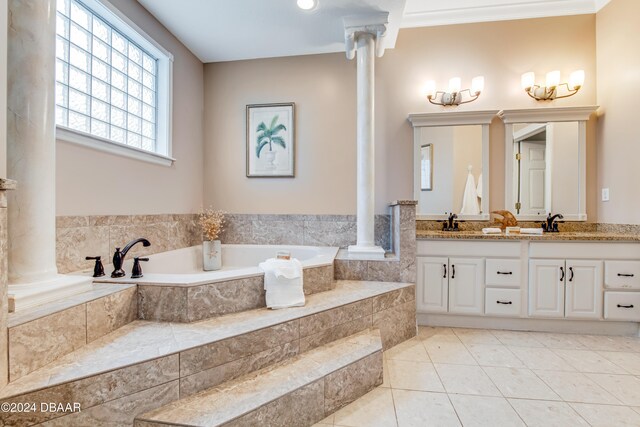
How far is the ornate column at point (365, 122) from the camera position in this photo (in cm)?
269

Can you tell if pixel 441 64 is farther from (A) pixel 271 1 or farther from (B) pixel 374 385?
(B) pixel 374 385

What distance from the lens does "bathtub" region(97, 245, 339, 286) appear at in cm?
183

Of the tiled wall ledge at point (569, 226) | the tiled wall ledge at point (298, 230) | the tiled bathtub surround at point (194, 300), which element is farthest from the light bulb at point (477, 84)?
the tiled bathtub surround at point (194, 300)

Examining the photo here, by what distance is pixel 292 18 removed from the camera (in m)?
2.68

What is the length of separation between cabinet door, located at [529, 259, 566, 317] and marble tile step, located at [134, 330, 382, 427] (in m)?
1.63

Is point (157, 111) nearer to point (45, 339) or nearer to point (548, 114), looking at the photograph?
point (45, 339)

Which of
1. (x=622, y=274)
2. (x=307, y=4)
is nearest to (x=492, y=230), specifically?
(x=622, y=274)

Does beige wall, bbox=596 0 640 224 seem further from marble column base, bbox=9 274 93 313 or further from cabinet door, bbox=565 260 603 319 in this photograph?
marble column base, bbox=9 274 93 313

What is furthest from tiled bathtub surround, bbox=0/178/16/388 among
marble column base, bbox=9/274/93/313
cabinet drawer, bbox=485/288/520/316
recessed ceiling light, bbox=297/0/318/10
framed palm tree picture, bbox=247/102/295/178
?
cabinet drawer, bbox=485/288/520/316

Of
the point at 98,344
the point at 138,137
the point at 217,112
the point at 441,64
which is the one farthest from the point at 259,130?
the point at 98,344

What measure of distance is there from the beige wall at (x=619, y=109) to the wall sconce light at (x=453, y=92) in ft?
3.63

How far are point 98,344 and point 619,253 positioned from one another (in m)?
3.62

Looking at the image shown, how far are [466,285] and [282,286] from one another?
66.1 inches

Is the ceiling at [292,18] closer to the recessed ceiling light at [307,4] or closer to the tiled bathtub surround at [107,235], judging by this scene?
the recessed ceiling light at [307,4]
